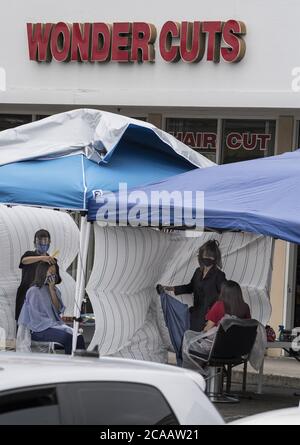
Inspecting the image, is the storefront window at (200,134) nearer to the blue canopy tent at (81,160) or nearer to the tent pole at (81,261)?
the blue canopy tent at (81,160)

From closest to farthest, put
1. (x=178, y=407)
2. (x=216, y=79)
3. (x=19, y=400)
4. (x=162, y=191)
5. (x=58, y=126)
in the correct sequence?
(x=19, y=400) → (x=178, y=407) → (x=162, y=191) → (x=58, y=126) → (x=216, y=79)

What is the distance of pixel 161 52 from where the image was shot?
1700cm

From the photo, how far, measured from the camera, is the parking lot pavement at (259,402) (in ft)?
36.8

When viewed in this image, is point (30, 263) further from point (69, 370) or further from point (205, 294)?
point (69, 370)

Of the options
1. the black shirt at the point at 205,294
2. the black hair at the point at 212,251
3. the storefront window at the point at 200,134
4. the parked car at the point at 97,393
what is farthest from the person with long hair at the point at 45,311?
the parked car at the point at 97,393

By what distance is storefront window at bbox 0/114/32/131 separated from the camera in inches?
730

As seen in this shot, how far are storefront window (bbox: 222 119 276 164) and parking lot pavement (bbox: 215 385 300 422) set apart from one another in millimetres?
4669

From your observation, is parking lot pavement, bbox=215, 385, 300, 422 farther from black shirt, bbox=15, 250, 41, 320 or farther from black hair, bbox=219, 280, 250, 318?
black shirt, bbox=15, 250, 41, 320

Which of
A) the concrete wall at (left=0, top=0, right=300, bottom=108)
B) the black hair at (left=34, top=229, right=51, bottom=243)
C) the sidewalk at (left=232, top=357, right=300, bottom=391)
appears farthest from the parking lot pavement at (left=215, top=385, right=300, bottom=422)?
the concrete wall at (left=0, top=0, right=300, bottom=108)

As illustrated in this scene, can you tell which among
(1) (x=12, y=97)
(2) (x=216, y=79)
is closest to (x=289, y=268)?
(2) (x=216, y=79)

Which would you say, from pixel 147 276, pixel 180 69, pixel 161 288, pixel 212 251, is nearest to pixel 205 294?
pixel 212 251

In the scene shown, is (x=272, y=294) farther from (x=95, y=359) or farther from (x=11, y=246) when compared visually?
(x=95, y=359)

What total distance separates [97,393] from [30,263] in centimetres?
841

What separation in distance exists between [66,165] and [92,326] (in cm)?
259
